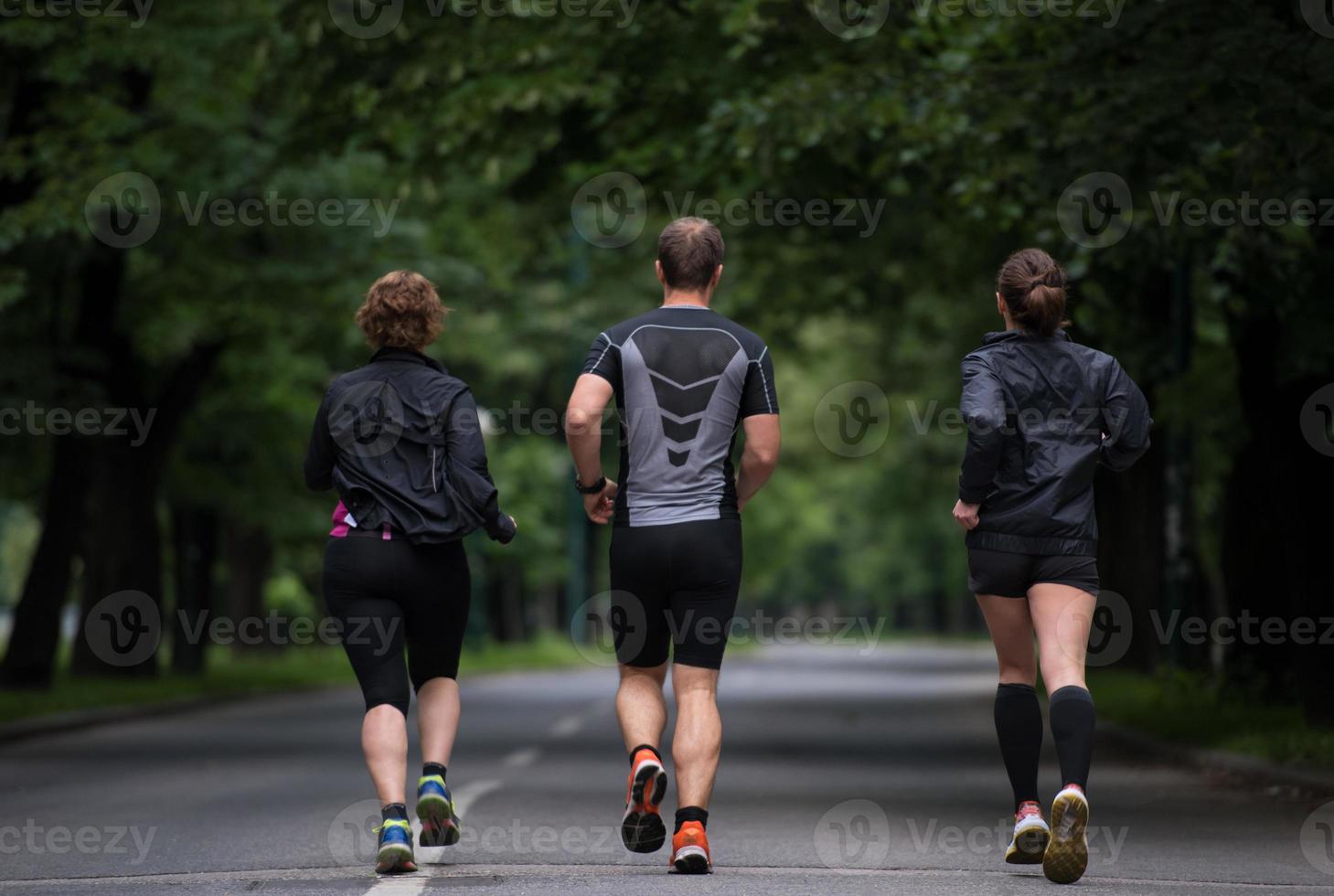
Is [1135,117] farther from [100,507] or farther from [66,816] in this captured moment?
[100,507]

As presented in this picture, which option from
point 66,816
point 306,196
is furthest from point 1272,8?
point 306,196

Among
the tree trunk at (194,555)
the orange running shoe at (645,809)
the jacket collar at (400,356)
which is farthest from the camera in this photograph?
the tree trunk at (194,555)

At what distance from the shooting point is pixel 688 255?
6902 mm

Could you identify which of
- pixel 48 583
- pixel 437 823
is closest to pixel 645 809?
pixel 437 823

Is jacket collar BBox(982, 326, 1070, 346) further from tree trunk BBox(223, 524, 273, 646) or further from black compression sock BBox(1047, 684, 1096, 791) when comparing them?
tree trunk BBox(223, 524, 273, 646)

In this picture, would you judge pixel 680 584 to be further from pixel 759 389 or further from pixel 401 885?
pixel 401 885

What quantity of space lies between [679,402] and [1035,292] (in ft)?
4.21

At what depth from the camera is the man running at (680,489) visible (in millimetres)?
6703

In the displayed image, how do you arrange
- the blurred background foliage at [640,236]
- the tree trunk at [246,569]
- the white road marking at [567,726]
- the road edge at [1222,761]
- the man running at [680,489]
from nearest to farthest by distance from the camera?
the man running at [680,489] → the road edge at [1222,761] → the blurred background foliage at [640,236] → the white road marking at [567,726] → the tree trunk at [246,569]

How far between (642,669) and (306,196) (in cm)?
1509

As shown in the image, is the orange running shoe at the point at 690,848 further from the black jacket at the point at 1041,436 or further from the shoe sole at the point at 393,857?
the black jacket at the point at 1041,436

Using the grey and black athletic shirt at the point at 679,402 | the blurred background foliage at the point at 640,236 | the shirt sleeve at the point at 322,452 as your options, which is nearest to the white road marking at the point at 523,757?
the blurred background foliage at the point at 640,236

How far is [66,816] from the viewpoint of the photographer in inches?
386

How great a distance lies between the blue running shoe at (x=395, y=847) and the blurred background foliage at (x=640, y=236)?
5971 mm
